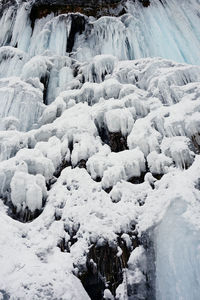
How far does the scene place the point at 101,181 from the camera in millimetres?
6500

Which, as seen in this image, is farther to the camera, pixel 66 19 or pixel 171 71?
pixel 66 19

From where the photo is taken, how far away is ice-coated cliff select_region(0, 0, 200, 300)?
4.92m

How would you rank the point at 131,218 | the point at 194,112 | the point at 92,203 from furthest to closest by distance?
the point at 194,112
the point at 92,203
the point at 131,218

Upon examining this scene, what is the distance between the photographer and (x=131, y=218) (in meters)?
5.70

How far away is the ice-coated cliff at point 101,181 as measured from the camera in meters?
4.92

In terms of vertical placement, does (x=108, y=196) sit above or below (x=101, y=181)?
below

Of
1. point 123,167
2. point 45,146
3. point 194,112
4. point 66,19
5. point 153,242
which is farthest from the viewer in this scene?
point 66,19

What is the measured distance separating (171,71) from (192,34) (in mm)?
5006

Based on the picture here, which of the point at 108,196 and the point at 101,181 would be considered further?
the point at 101,181

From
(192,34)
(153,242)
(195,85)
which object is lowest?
(153,242)

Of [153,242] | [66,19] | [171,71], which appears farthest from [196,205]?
[66,19]

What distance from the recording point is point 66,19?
14195 mm

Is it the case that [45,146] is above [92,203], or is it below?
above

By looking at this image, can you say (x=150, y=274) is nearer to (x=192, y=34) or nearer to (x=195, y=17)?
(x=192, y=34)
